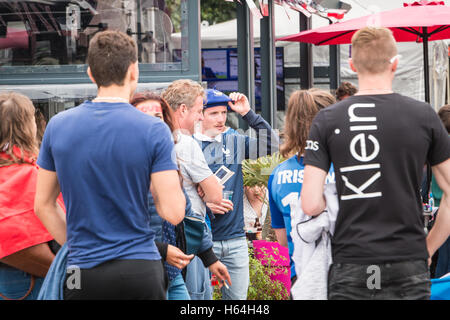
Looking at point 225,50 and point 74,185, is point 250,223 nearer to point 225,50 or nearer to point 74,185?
point 74,185

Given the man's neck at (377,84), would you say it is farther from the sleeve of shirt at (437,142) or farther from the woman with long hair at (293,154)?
the woman with long hair at (293,154)

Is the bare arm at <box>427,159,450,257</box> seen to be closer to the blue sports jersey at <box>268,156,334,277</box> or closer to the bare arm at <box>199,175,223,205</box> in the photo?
the blue sports jersey at <box>268,156,334,277</box>

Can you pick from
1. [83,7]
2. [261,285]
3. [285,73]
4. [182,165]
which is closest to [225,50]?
[285,73]

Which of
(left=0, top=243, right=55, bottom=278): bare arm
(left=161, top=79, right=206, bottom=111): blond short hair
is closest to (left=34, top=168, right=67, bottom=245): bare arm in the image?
(left=0, top=243, right=55, bottom=278): bare arm

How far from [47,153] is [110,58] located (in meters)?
0.46

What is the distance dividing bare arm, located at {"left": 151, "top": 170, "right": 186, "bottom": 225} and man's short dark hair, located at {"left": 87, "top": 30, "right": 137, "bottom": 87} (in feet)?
1.37

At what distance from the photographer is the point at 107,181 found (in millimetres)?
2391

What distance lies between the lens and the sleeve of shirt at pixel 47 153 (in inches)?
99.2

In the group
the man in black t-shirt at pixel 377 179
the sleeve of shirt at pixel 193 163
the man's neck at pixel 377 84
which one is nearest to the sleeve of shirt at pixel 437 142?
the man in black t-shirt at pixel 377 179

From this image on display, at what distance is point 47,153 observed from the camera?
2537mm

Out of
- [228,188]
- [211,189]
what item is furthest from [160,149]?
[228,188]

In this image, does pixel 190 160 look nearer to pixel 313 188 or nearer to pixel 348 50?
pixel 313 188

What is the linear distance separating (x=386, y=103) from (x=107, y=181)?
1.15 metres

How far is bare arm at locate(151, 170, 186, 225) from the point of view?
96.6 inches
